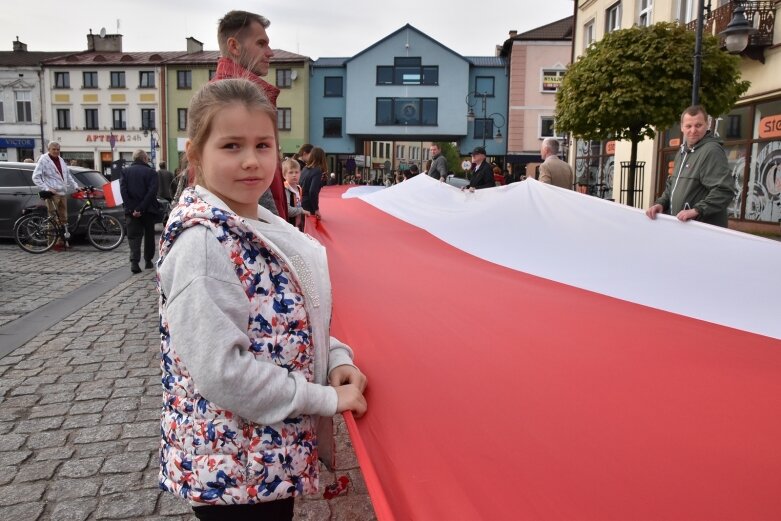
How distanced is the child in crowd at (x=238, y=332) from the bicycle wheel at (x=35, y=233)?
11.7 meters

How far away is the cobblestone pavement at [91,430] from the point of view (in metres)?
2.98

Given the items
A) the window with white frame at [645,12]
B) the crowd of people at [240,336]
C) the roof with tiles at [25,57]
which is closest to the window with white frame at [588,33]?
the window with white frame at [645,12]

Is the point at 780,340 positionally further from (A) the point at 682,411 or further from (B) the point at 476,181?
(B) the point at 476,181

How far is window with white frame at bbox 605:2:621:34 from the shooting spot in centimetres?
2156

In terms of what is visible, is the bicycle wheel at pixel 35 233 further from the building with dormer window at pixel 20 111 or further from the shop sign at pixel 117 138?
the building with dormer window at pixel 20 111

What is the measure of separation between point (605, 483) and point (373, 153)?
248ft

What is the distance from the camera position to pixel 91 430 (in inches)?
150

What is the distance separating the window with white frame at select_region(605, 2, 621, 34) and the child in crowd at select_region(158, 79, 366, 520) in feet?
73.6

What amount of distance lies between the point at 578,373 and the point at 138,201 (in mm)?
8803

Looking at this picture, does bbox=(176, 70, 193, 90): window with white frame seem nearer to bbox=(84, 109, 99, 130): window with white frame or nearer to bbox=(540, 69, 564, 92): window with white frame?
bbox=(84, 109, 99, 130): window with white frame

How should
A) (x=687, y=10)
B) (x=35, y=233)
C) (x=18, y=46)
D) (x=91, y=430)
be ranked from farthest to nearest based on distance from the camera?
(x=18, y=46) < (x=687, y=10) < (x=35, y=233) < (x=91, y=430)

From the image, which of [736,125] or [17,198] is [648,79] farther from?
[17,198]

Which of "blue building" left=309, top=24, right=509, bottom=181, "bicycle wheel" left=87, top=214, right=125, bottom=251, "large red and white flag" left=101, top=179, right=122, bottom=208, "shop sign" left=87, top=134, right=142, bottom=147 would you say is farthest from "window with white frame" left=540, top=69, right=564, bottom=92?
"bicycle wheel" left=87, top=214, right=125, bottom=251

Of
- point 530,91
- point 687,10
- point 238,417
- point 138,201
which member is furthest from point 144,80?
point 238,417
